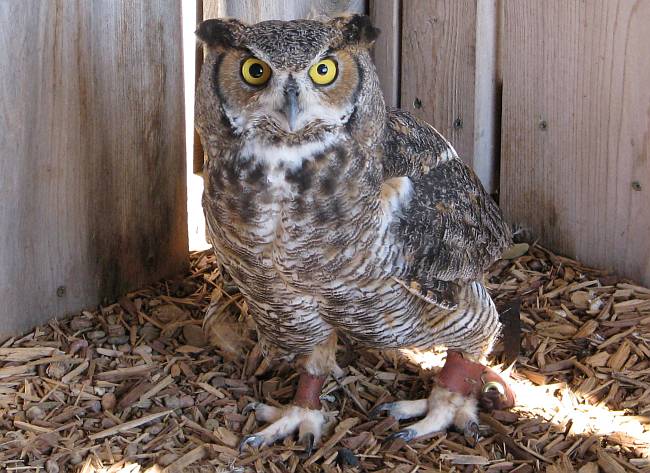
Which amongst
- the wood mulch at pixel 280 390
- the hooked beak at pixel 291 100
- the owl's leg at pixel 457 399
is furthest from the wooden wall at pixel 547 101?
the hooked beak at pixel 291 100

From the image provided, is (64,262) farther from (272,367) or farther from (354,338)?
(354,338)

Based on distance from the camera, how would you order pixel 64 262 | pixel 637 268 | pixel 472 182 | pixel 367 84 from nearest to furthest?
pixel 367 84, pixel 472 182, pixel 64 262, pixel 637 268

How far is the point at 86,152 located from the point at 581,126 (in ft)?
6.38

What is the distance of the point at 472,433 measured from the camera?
3.03 m

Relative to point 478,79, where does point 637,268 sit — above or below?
below

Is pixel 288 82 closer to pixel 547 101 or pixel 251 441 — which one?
pixel 251 441

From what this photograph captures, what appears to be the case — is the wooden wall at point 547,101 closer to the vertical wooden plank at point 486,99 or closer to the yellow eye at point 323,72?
the vertical wooden plank at point 486,99

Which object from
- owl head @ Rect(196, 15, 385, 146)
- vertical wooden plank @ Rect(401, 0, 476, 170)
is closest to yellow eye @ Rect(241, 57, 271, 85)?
owl head @ Rect(196, 15, 385, 146)

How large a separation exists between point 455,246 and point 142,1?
5.12 ft

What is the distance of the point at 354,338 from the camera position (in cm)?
293

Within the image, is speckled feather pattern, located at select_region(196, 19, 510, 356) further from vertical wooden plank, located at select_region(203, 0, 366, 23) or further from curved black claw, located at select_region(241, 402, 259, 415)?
vertical wooden plank, located at select_region(203, 0, 366, 23)

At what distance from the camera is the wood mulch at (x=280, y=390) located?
2857mm

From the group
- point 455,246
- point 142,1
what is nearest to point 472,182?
point 455,246

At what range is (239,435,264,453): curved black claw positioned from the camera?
2939 mm
